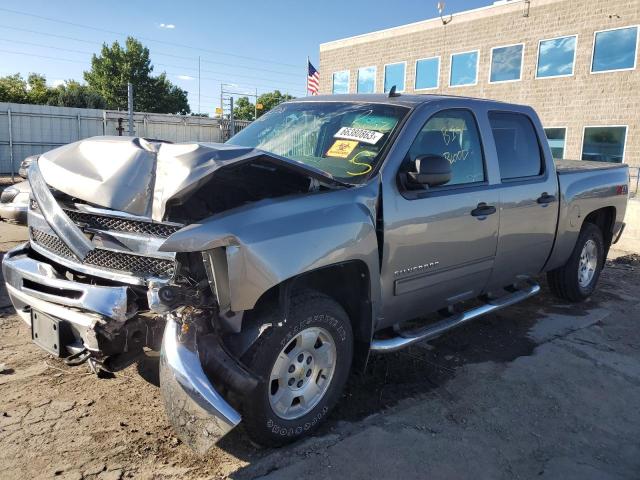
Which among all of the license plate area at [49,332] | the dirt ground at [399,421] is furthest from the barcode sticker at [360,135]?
the license plate area at [49,332]

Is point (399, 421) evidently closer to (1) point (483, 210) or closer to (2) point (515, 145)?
(1) point (483, 210)

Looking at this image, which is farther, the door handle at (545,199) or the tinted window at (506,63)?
the tinted window at (506,63)

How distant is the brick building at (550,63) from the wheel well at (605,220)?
54.6 feet

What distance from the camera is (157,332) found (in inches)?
110

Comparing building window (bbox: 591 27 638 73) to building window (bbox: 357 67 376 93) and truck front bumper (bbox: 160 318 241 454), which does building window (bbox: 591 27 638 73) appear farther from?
truck front bumper (bbox: 160 318 241 454)

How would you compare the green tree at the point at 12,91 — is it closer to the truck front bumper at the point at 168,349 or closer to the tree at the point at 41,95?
the tree at the point at 41,95

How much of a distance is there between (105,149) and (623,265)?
320 inches

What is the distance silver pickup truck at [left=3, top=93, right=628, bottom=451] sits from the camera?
263cm

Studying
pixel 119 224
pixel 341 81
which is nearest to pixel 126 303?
pixel 119 224

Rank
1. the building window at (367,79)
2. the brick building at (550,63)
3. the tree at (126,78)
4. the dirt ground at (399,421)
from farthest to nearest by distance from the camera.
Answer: the tree at (126,78), the building window at (367,79), the brick building at (550,63), the dirt ground at (399,421)

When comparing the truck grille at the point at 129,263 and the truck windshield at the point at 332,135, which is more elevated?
the truck windshield at the point at 332,135

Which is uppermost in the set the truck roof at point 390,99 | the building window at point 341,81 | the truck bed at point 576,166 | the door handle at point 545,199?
the building window at point 341,81

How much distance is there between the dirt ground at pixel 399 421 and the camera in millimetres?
2891

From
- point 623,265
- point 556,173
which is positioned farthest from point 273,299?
point 623,265
